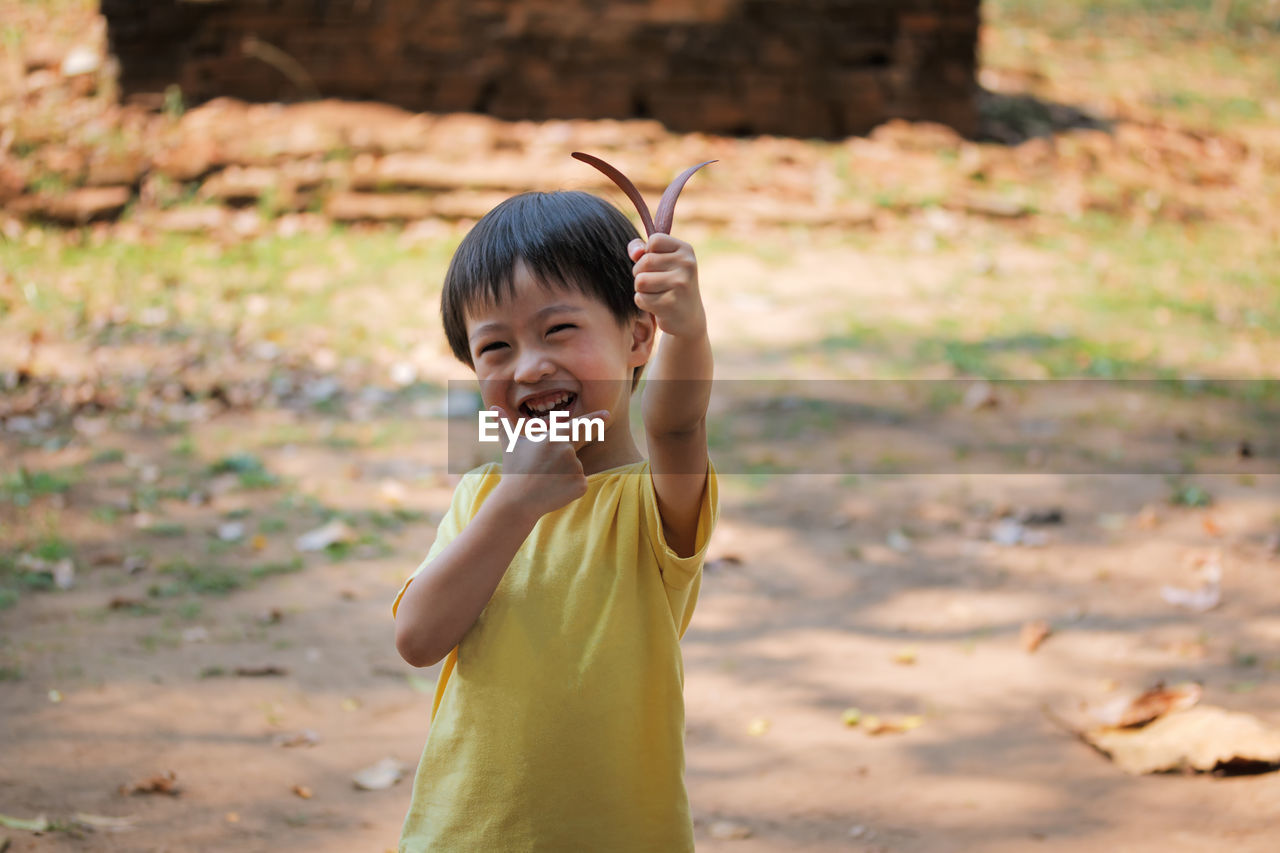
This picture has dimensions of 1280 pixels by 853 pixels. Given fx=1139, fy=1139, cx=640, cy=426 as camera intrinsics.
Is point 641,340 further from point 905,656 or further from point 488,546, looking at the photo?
point 905,656

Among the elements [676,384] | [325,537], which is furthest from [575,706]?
[325,537]

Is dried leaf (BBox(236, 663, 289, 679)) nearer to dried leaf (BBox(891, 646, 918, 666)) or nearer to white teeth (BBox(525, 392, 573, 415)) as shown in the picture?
dried leaf (BBox(891, 646, 918, 666))

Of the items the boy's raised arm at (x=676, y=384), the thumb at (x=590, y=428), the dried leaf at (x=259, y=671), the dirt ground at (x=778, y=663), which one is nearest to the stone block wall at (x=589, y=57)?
the dirt ground at (x=778, y=663)

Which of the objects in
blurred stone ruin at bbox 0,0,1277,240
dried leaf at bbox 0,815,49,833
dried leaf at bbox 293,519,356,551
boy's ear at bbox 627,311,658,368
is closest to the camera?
boy's ear at bbox 627,311,658,368

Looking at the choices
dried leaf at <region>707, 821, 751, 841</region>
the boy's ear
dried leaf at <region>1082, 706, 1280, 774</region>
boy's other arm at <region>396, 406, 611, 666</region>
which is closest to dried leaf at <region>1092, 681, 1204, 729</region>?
dried leaf at <region>1082, 706, 1280, 774</region>

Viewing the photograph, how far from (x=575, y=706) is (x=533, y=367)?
421mm

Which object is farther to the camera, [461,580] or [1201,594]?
[1201,594]

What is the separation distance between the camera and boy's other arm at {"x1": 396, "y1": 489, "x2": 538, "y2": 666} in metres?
1.35

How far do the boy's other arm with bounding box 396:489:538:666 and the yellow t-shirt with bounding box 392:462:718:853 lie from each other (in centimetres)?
6

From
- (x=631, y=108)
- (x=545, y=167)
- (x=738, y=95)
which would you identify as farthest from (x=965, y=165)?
(x=545, y=167)

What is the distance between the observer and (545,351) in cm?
142

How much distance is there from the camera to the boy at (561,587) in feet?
4.49

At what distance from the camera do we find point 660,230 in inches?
51.6

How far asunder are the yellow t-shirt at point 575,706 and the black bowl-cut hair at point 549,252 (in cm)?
26
